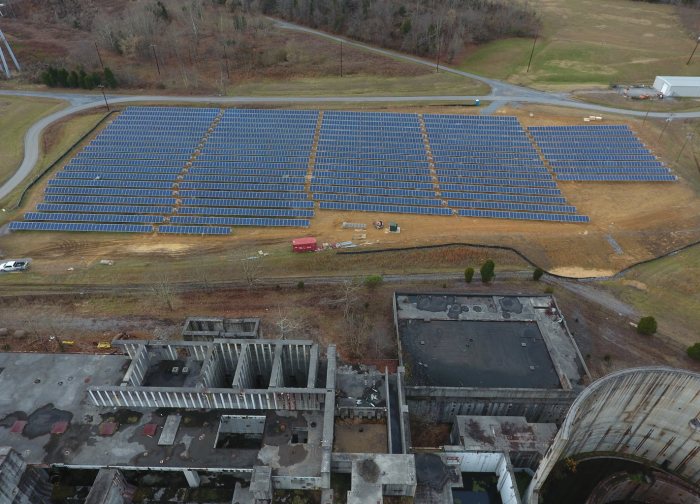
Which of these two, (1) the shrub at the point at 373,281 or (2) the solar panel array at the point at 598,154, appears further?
(2) the solar panel array at the point at 598,154

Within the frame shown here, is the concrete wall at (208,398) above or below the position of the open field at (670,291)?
above

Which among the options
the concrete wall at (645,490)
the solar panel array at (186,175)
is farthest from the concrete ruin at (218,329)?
the concrete wall at (645,490)

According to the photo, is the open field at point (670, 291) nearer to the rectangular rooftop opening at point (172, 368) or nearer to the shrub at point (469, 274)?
the shrub at point (469, 274)

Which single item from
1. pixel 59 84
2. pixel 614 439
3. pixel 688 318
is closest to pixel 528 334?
pixel 614 439

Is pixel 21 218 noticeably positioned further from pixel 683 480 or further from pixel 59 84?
pixel 683 480

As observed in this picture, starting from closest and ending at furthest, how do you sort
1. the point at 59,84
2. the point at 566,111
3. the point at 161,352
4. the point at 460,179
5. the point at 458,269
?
1. the point at 161,352
2. the point at 458,269
3. the point at 460,179
4. the point at 566,111
5. the point at 59,84

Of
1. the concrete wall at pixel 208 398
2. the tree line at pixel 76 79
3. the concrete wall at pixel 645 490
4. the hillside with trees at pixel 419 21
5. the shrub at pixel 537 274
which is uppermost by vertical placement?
the hillside with trees at pixel 419 21

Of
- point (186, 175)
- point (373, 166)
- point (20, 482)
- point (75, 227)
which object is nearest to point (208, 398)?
point (20, 482)
